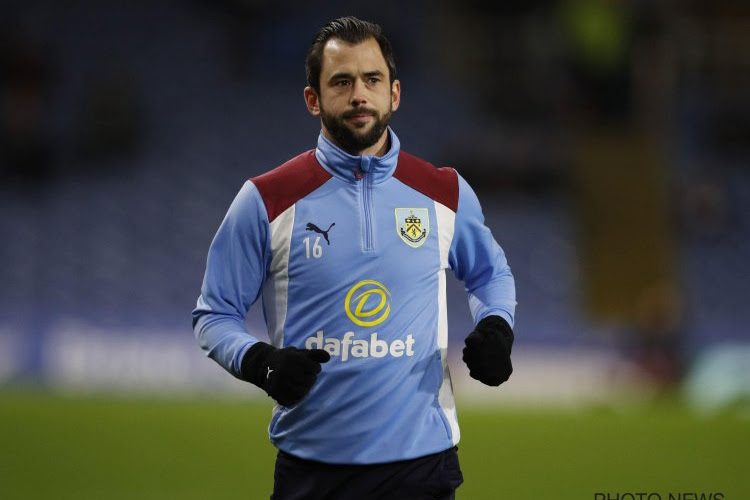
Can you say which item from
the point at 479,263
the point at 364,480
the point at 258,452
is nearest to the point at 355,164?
the point at 479,263

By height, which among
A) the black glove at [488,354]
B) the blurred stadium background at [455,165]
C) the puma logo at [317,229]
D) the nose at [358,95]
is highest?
the blurred stadium background at [455,165]

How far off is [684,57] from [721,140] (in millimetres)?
1302

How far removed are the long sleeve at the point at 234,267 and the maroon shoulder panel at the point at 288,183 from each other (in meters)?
0.02

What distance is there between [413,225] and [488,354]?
409 mm

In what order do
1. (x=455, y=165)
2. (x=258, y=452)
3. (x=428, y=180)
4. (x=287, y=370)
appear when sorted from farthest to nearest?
(x=455, y=165), (x=258, y=452), (x=428, y=180), (x=287, y=370)

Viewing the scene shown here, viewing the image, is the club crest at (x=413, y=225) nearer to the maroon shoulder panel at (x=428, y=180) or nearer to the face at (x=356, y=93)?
the maroon shoulder panel at (x=428, y=180)

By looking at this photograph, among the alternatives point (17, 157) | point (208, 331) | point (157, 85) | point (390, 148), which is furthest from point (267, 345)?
point (157, 85)

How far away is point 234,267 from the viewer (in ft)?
9.80

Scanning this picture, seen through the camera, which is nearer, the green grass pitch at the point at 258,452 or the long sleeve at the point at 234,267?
the long sleeve at the point at 234,267

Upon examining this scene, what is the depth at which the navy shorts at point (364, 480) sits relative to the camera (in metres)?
2.92

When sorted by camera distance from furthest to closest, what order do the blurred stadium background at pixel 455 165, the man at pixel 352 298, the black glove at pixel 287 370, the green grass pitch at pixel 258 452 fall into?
the blurred stadium background at pixel 455 165
the green grass pitch at pixel 258 452
the man at pixel 352 298
the black glove at pixel 287 370

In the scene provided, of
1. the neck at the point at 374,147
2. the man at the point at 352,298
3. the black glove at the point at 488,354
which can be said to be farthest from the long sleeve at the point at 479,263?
the neck at the point at 374,147

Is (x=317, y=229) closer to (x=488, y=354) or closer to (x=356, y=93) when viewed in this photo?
(x=356, y=93)

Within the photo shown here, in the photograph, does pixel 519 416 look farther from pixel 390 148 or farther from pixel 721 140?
pixel 721 140
